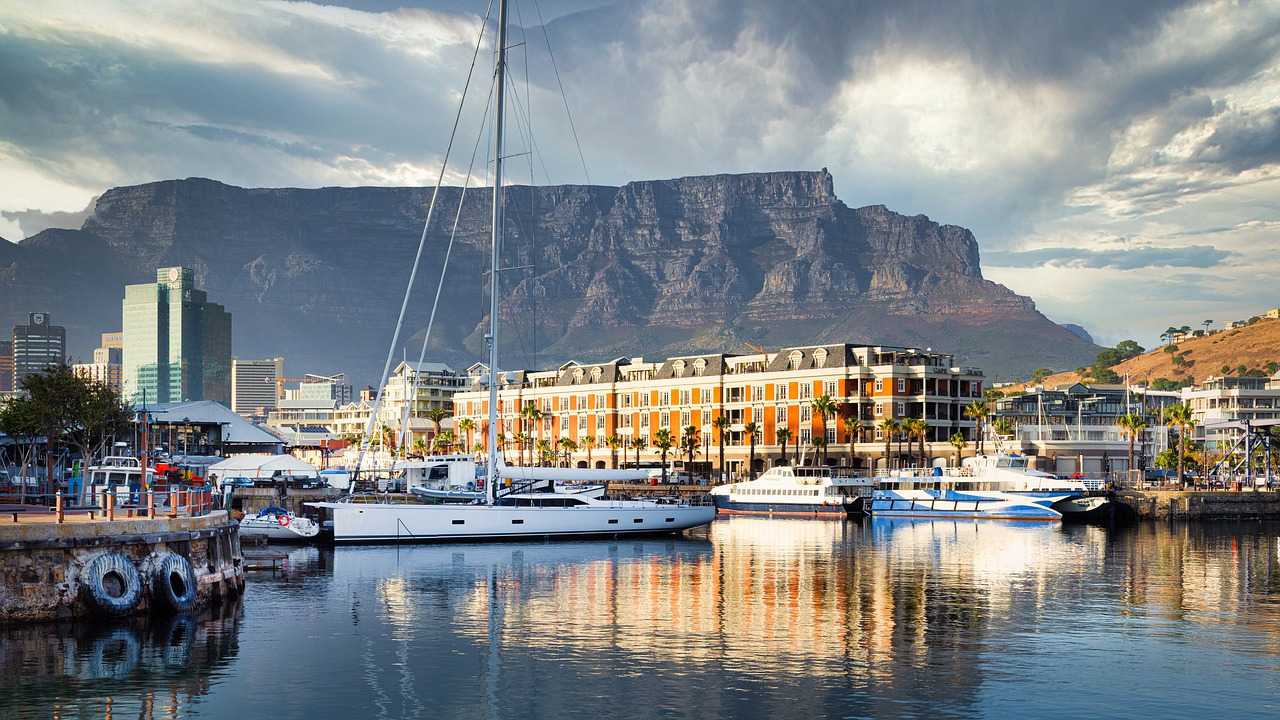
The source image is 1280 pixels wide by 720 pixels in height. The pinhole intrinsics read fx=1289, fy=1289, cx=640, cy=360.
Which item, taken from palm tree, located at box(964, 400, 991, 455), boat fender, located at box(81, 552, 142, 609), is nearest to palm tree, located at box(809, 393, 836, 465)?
palm tree, located at box(964, 400, 991, 455)

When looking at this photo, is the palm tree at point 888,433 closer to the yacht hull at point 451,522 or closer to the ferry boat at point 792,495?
the ferry boat at point 792,495

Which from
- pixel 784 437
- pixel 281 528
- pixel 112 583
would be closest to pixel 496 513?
→ pixel 281 528

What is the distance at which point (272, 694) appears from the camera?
35.9 metres

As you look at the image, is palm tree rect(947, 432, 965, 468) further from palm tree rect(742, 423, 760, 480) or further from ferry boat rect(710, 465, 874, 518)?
palm tree rect(742, 423, 760, 480)

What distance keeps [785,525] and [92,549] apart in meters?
80.8

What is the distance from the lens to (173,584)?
47.4 m

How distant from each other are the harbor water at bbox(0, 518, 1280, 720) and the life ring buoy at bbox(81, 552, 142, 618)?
2.89 ft

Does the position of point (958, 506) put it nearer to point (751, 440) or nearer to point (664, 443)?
point (751, 440)

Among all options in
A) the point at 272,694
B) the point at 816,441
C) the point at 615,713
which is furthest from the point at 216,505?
the point at 816,441

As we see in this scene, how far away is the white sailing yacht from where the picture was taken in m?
81.6

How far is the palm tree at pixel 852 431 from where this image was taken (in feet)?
535

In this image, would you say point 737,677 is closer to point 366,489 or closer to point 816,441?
point 366,489

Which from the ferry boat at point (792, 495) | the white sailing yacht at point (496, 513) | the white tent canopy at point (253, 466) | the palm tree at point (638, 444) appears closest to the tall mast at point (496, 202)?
the white sailing yacht at point (496, 513)

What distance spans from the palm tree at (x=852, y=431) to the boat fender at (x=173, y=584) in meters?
122
